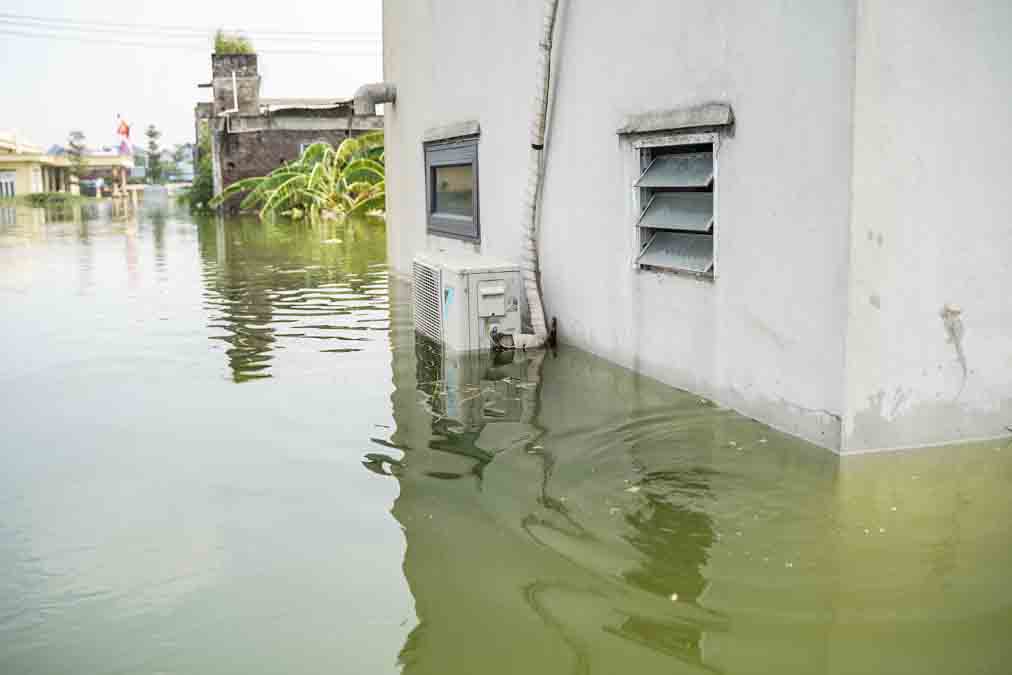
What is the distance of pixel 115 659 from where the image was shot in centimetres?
326

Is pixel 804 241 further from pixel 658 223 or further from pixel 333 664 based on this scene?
pixel 333 664

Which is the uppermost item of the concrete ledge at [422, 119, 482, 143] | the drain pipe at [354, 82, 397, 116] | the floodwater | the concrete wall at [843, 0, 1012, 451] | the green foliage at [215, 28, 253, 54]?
the green foliage at [215, 28, 253, 54]

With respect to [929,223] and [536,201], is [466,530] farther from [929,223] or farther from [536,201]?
[536,201]

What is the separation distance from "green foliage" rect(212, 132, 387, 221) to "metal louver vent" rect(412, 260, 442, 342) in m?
17.4

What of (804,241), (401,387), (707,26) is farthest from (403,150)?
(804,241)

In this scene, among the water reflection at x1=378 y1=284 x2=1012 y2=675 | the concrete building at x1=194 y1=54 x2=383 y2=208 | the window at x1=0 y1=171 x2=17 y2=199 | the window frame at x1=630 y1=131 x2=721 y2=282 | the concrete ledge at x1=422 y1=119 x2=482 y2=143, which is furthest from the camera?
the window at x1=0 y1=171 x2=17 y2=199

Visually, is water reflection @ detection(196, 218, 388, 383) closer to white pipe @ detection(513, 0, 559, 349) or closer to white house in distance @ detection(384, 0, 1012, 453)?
white pipe @ detection(513, 0, 559, 349)

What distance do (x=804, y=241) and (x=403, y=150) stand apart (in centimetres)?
860

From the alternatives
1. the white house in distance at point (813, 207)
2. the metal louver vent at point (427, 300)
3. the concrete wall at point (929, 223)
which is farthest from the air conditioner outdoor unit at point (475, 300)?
the concrete wall at point (929, 223)

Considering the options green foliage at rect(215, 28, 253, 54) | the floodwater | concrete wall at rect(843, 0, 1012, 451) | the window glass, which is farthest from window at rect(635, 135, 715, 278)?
green foliage at rect(215, 28, 253, 54)

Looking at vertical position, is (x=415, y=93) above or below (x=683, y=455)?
above

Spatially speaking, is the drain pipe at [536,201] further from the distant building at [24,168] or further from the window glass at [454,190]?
the distant building at [24,168]

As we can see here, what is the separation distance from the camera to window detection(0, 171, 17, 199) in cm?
6775

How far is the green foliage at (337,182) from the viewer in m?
27.0
